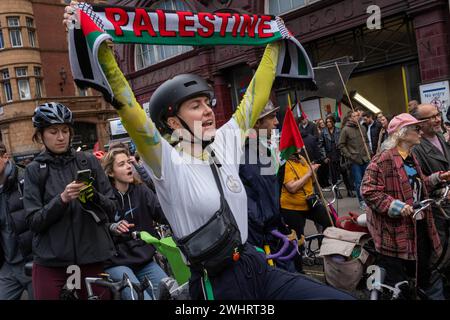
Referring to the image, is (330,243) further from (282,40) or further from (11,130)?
(11,130)

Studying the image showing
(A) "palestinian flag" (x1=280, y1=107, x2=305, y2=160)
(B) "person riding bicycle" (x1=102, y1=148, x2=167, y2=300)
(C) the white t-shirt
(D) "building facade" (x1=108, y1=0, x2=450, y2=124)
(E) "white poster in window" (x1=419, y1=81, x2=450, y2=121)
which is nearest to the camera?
(C) the white t-shirt

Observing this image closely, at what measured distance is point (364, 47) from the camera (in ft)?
42.1

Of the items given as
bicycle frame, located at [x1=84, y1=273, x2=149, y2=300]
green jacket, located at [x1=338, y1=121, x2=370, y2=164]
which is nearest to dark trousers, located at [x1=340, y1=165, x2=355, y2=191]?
green jacket, located at [x1=338, y1=121, x2=370, y2=164]

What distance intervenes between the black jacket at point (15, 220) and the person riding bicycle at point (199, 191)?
1.91m

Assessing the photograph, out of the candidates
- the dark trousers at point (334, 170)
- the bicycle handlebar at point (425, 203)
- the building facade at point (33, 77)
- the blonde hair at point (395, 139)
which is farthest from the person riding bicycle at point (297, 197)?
the building facade at point (33, 77)

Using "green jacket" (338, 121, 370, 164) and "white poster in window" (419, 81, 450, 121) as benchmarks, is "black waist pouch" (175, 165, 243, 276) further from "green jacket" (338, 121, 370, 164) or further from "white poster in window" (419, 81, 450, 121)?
"white poster in window" (419, 81, 450, 121)

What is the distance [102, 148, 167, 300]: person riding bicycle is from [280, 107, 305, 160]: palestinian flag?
168cm

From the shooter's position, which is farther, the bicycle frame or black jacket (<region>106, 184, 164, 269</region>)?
black jacket (<region>106, 184, 164, 269</region>)

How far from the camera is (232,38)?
288cm

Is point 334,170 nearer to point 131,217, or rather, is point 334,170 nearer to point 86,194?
point 131,217

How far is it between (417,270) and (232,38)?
2.43 meters

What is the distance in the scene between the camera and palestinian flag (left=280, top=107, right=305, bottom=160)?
4.77m

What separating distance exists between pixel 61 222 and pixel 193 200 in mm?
1241
